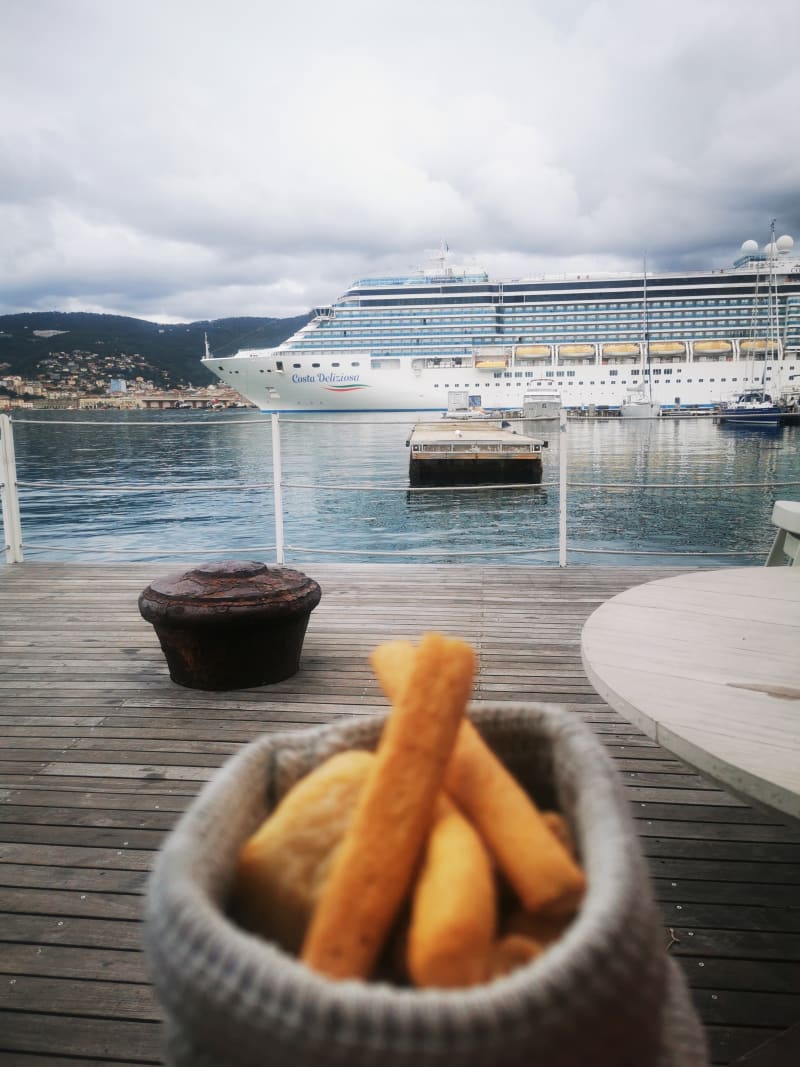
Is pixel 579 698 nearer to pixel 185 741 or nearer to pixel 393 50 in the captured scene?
pixel 185 741

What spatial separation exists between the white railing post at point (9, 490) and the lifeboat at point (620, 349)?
3812 centimetres

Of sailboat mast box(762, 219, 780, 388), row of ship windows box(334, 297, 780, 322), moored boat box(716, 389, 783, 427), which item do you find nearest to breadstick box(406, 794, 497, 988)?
→ moored boat box(716, 389, 783, 427)

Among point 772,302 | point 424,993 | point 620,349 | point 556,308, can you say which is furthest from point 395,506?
point 772,302

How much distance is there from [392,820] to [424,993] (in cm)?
11

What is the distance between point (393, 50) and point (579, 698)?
1908 centimetres

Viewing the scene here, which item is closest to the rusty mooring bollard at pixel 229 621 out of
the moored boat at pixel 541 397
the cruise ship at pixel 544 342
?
the moored boat at pixel 541 397

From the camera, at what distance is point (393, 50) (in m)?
16.9

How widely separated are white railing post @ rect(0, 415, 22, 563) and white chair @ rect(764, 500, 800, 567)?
3150mm

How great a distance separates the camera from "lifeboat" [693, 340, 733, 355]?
38.2m

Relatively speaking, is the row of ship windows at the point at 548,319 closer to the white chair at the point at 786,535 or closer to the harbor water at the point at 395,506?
the harbor water at the point at 395,506

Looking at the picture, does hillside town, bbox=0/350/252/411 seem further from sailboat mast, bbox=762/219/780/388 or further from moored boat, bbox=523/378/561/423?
sailboat mast, bbox=762/219/780/388

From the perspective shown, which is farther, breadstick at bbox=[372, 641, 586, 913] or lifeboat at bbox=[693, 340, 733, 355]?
lifeboat at bbox=[693, 340, 733, 355]

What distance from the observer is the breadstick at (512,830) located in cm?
41

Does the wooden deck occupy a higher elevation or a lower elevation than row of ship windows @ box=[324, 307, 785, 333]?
lower
